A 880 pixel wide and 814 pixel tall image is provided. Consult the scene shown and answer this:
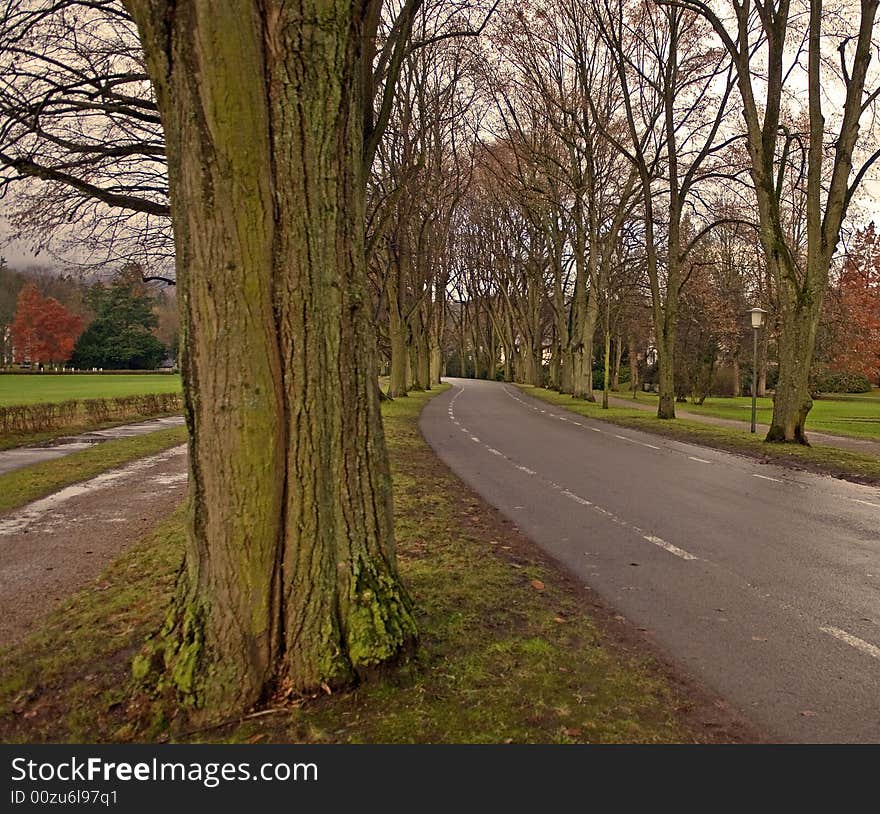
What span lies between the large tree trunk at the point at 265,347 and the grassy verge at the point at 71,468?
22.6 feet

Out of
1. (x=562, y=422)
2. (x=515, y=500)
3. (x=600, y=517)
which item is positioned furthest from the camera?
(x=562, y=422)

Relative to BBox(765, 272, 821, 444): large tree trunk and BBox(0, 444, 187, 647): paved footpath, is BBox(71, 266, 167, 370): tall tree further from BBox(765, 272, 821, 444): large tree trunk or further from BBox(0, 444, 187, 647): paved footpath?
BBox(765, 272, 821, 444): large tree trunk

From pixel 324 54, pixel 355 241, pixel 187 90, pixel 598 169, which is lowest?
pixel 355 241

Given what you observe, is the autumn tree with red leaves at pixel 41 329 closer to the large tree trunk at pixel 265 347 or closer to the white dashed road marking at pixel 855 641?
the large tree trunk at pixel 265 347

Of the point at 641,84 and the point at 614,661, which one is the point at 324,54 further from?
the point at 641,84

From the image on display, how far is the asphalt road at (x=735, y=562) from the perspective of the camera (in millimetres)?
3682

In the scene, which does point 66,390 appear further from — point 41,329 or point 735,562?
point 41,329

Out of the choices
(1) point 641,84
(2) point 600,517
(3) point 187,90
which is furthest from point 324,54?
(1) point 641,84

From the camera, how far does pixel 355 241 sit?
3.68 metres

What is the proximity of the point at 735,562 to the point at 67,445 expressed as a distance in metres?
15.8

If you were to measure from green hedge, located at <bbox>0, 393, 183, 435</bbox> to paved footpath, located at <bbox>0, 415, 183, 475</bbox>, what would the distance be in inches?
49.6


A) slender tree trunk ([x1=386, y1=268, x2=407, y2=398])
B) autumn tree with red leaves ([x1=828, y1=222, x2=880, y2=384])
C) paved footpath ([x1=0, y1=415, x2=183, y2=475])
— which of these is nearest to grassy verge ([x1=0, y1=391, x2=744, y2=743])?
paved footpath ([x1=0, y1=415, x2=183, y2=475])

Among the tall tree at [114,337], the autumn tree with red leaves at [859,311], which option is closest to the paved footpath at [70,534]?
the autumn tree with red leaves at [859,311]

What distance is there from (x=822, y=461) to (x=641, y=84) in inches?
645
